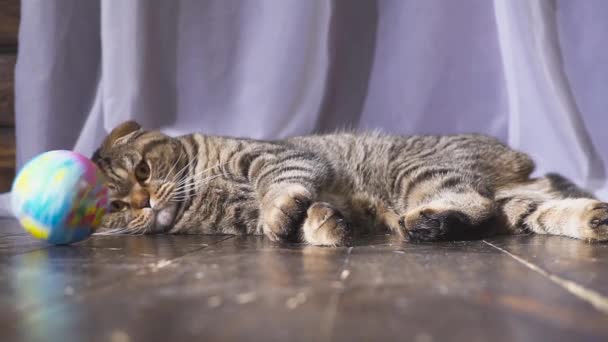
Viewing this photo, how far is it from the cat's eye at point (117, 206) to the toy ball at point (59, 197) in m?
0.25

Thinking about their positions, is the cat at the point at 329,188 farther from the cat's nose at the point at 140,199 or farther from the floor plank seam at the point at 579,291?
the floor plank seam at the point at 579,291

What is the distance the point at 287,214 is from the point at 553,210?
709 mm

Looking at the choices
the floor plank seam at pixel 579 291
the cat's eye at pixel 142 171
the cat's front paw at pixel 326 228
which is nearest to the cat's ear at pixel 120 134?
the cat's eye at pixel 142 171

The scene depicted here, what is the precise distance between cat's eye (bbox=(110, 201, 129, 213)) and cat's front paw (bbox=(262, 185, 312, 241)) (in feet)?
1.63

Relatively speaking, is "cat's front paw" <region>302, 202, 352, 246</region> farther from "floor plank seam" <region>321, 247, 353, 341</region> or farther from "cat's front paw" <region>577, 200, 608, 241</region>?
"cat's front paw" <region>577, 200, 608, 241</region>

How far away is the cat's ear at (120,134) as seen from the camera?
176cm

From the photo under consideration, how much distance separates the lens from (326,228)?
127 cm

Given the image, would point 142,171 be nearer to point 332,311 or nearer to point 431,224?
point 431,224

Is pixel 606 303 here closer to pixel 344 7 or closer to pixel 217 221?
pixel 217 221

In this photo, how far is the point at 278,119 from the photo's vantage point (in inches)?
99.3

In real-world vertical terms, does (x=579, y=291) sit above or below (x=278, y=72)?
below

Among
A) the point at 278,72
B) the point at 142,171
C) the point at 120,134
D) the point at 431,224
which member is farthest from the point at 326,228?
the point at 278,72

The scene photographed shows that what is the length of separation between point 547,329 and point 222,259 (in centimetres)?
65

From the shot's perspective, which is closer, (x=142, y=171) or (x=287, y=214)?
(x=287, y=214)
